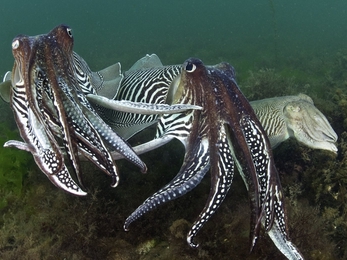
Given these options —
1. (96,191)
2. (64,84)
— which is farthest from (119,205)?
(64,84)

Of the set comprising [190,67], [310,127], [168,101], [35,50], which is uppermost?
[35,50]

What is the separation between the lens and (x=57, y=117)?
2.98 metres

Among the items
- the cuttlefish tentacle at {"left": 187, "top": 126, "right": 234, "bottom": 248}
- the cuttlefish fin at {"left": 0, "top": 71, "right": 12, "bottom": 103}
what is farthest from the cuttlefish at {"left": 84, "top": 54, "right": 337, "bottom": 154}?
the cuttlefish tentacle at {"left": 187, "top": 126, "right": 234, "bottom": 248}

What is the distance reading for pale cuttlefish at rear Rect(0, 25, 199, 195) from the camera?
280 cm

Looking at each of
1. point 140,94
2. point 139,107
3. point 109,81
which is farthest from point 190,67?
point 109,81

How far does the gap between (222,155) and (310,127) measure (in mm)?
2230

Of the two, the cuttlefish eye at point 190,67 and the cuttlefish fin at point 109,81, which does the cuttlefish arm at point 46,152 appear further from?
the cuttlefish eye at point 190,67

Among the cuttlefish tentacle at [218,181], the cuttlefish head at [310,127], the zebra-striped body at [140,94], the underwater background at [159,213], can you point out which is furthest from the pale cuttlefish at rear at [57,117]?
the cuttlefish head at [310,127]

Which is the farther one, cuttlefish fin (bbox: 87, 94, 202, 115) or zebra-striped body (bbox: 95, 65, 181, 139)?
zebra-striped body (bbox: 95, 65, 181, 139)

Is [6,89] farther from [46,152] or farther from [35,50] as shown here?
[46,152]

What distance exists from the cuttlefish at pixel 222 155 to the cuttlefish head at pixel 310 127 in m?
1.74

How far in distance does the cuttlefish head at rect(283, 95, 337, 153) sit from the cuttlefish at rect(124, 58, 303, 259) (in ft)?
5.70

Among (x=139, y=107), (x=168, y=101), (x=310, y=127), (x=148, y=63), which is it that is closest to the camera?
(x=139, y=107)

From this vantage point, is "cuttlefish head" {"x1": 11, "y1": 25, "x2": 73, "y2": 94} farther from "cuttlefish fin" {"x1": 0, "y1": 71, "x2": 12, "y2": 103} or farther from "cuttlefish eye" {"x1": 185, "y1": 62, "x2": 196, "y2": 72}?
"cuttlefish eye" {"x1": 185, "y1": 62, "x2": 196, "y2": 72}
